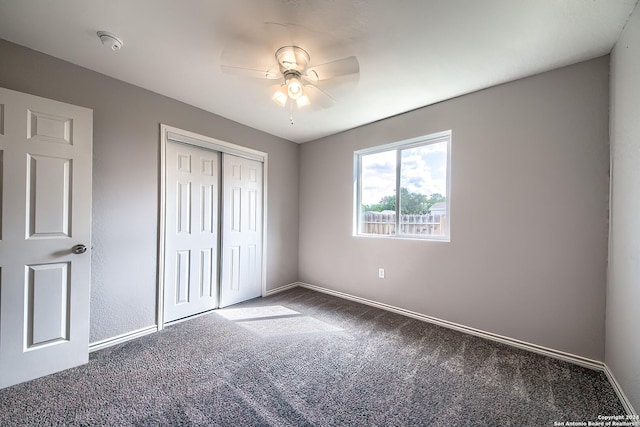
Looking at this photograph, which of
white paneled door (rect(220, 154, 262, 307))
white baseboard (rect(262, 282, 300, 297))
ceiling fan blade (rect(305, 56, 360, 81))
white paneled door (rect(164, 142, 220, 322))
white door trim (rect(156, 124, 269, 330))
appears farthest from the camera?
white baseboard (rect(262, 282, 300, 297))

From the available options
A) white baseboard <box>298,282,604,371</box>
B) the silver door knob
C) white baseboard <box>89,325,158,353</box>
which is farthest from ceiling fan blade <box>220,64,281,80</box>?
white baseboard <box>298,282,604,371</box>

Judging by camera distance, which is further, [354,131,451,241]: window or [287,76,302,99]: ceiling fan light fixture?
[354,131,451,241]: window

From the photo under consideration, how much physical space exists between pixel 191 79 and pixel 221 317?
8.31 feet

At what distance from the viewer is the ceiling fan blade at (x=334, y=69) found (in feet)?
5.43

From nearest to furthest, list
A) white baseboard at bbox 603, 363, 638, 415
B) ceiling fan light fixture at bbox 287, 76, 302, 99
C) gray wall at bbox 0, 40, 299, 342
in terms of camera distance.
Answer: white baseboard at bbox 603, 363, 638, 415 < ceiling fan light fixture at bbox 287, 76, 302, 99 < gray wall at bbox 0, 40, 299, 342

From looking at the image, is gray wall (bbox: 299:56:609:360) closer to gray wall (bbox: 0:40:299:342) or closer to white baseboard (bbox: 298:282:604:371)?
white baseboard (bbox: 298:282:604:371)

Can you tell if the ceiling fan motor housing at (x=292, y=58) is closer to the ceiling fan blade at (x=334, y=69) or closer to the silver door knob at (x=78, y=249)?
the ceiling fan blade at (x=334, y=69)

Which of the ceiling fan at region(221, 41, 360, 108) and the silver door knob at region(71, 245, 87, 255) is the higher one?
the ceiling fan at region(221, 41, 360, 108)

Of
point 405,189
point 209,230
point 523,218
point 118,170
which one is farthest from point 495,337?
point 118,170

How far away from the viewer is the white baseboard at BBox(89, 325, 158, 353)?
6.87ft

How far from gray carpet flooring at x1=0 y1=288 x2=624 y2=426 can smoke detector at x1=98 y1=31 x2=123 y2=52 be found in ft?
7.87

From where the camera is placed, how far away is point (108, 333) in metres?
2.18

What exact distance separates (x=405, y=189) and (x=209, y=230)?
8.19ft

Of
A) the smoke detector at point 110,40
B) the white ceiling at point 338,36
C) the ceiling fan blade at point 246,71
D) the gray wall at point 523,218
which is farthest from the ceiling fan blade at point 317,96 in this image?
the smoke detector at point 110,40
